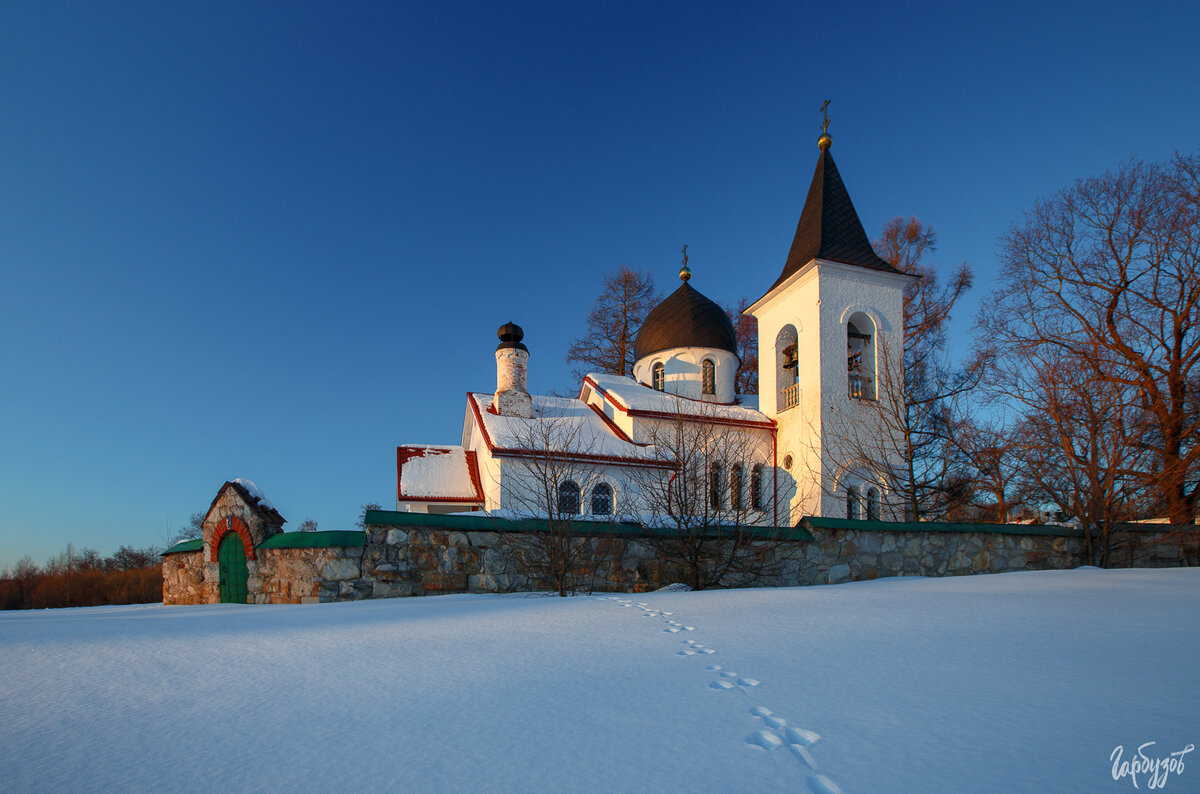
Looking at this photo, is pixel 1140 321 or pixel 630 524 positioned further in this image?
pixel 1140 321

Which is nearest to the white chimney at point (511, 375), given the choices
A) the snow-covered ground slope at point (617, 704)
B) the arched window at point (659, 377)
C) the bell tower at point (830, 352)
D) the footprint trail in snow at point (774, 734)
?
the arched window at point (659, 377)

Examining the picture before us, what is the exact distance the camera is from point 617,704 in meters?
2.83

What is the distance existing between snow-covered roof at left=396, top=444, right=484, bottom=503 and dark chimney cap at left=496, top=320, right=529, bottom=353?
307cm

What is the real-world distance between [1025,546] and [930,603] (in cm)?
641

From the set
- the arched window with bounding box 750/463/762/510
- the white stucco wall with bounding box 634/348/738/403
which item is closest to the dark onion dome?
the white stucco wall with bounding box 634/348/738/403

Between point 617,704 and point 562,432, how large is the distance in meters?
12.1

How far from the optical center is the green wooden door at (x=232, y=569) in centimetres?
969

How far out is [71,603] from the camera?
23.3 m

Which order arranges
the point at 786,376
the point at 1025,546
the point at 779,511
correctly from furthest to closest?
the point at 786,376
the point at 779,511
the point at 1025,546

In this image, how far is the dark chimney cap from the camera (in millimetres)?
17866

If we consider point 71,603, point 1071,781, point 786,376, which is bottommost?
point 71,603

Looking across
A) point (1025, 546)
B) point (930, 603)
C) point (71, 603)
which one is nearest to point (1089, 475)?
point (1025, 546)

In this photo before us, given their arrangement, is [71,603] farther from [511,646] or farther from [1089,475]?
[1089,475]

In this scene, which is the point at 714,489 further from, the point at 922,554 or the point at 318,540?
the point at 318,540
